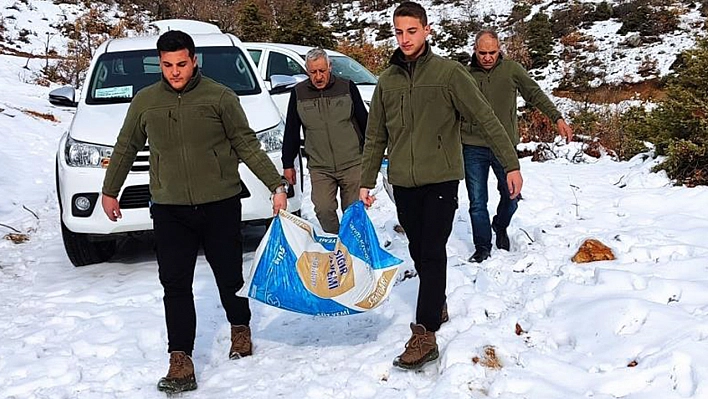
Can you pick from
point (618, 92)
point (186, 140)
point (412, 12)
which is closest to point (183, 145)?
point (186, 140)

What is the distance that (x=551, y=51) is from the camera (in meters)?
23.9

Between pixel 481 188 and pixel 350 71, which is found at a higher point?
pixel 350 71

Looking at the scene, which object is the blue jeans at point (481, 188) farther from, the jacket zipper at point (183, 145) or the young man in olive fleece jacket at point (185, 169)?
the jacket zipper at point (183, 145)

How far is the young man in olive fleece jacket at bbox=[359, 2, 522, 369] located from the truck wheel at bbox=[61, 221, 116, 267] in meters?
2.90

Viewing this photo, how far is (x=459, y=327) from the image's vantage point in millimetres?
3781

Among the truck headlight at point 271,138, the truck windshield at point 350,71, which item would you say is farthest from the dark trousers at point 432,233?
the truck windshield at point 350,71

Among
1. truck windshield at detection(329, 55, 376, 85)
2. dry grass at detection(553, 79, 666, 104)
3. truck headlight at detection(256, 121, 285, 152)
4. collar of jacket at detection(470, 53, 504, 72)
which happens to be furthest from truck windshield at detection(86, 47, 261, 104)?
dry grass at detection(553, 79, 666, 104)

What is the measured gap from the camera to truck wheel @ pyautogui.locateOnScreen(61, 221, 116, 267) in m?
5.39

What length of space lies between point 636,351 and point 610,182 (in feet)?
14.3

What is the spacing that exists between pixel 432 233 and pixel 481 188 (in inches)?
61.6

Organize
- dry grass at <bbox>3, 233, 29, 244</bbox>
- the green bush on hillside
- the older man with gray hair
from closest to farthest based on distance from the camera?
1. the older man with gray hair
2. the green bush on hillside
3. dry grass at <bbox>3, 233, 29, 244</bbox>

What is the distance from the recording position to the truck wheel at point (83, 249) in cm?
539

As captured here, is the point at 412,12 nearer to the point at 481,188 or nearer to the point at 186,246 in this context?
the point at 186,246

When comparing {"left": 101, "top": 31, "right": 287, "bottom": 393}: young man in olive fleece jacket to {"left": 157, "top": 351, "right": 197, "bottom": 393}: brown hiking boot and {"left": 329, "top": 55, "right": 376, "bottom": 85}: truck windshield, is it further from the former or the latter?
{"left": 329, "top": 55, "right": 376, "bottom": 85}: truck windshield
